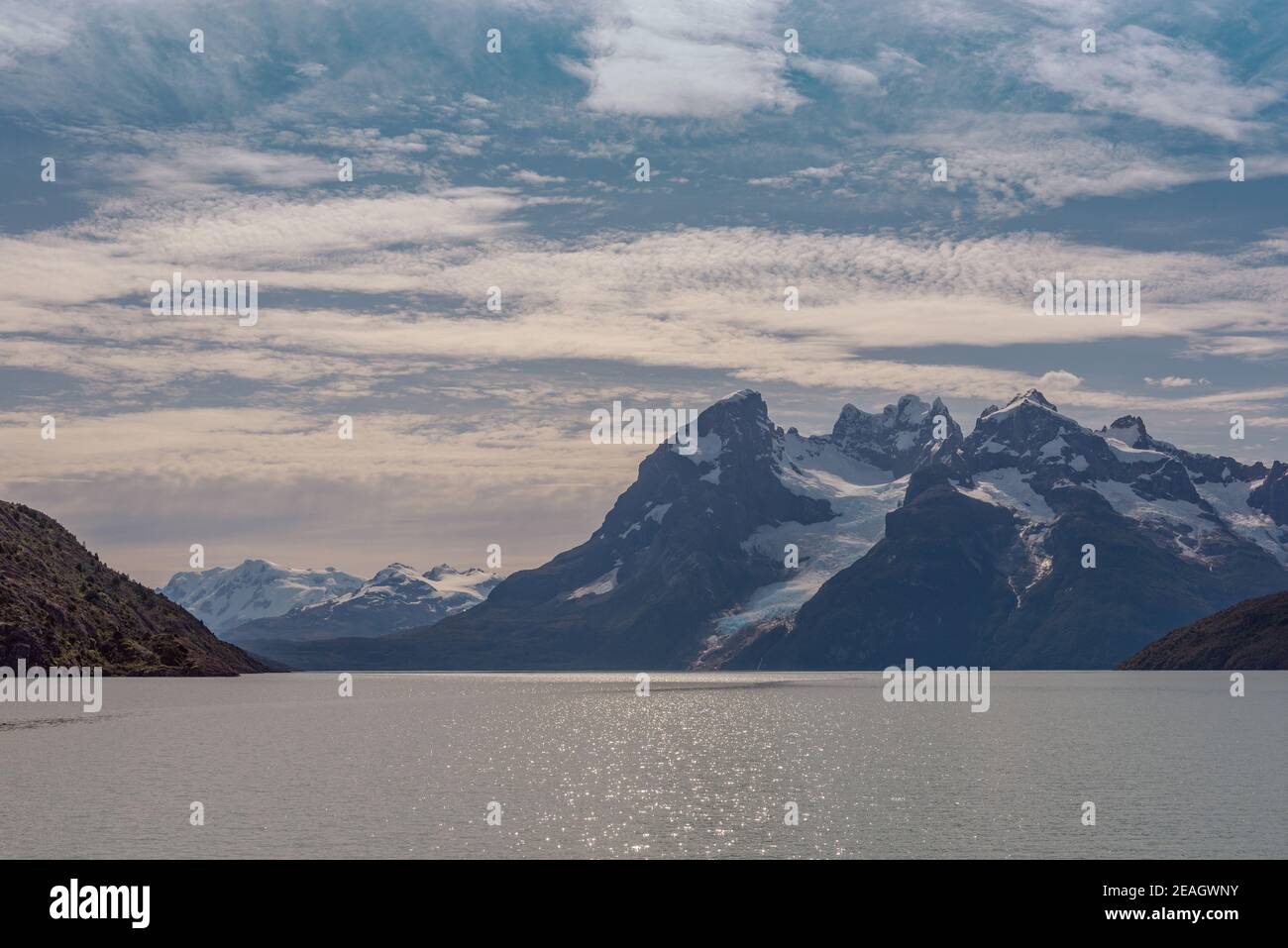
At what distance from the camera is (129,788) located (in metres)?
116

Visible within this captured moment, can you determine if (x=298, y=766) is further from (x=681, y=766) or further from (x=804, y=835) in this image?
(x=804, y=835)

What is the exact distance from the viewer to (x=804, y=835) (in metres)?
88.4
